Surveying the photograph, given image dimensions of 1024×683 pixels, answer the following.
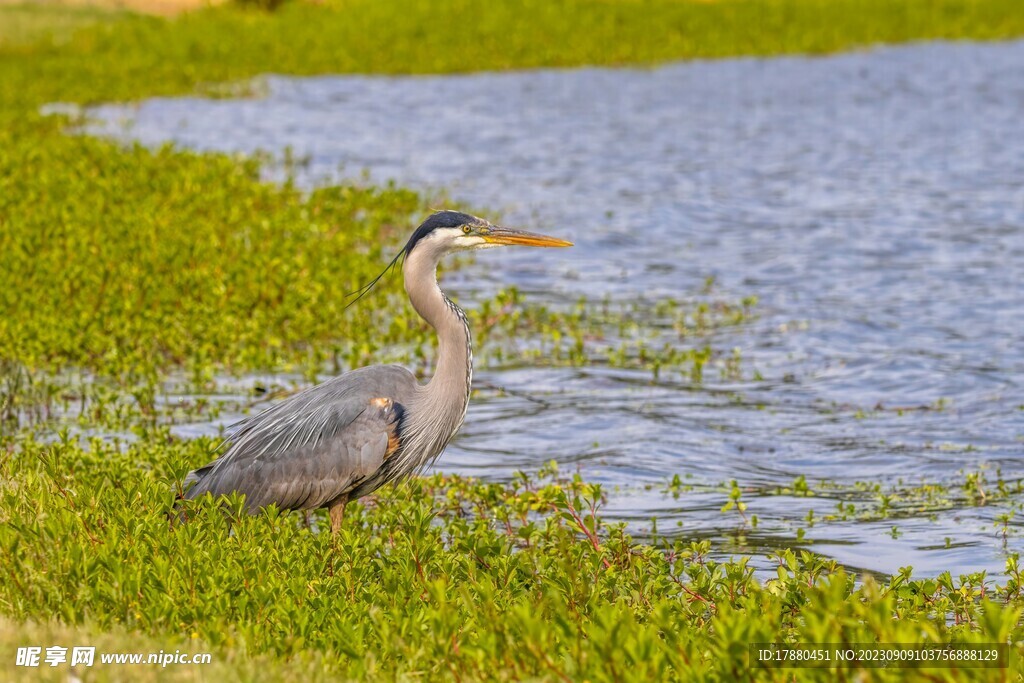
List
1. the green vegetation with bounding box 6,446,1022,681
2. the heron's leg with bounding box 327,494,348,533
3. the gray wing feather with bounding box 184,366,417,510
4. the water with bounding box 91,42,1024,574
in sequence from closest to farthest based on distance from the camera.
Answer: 1. the green vegetation with bounding box 6,446,1022,681
2. the gray wing feather with bounding box 184,366,417,510
3. the heron's leg with bounding box 327,494,348,533
4. the water with bounding box 91,42,1024,574

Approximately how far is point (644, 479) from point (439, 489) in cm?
144

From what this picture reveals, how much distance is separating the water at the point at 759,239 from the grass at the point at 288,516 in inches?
24.0

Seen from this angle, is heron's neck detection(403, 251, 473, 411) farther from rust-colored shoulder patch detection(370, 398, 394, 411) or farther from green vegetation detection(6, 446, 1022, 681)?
green vegetation detection(6, 446, 1022, 681)

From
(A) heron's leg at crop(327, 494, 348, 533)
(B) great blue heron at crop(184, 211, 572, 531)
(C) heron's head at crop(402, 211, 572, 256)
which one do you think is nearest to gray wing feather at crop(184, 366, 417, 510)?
(B) great blue heron at crop(184, 211, 572, 531)

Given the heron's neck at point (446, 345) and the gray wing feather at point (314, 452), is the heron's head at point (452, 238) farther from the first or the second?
the gray wing feather at point (314, 452)

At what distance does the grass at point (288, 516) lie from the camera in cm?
471

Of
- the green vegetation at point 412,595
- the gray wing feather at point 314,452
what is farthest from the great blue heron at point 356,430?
the green vegetation at point 412,595

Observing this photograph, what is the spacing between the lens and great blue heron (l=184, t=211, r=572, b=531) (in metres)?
6.88

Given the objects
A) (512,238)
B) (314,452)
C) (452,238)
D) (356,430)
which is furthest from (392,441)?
(512,238)

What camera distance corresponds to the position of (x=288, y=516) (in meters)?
6.81

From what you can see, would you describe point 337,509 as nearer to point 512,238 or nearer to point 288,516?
point 288,516

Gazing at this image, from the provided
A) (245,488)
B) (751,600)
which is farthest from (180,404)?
(751,600)

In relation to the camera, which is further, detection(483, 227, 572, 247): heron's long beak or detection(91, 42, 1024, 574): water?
detection(91, 42, 1024, 574): water

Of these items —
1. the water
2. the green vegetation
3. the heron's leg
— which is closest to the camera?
the green vegetation
